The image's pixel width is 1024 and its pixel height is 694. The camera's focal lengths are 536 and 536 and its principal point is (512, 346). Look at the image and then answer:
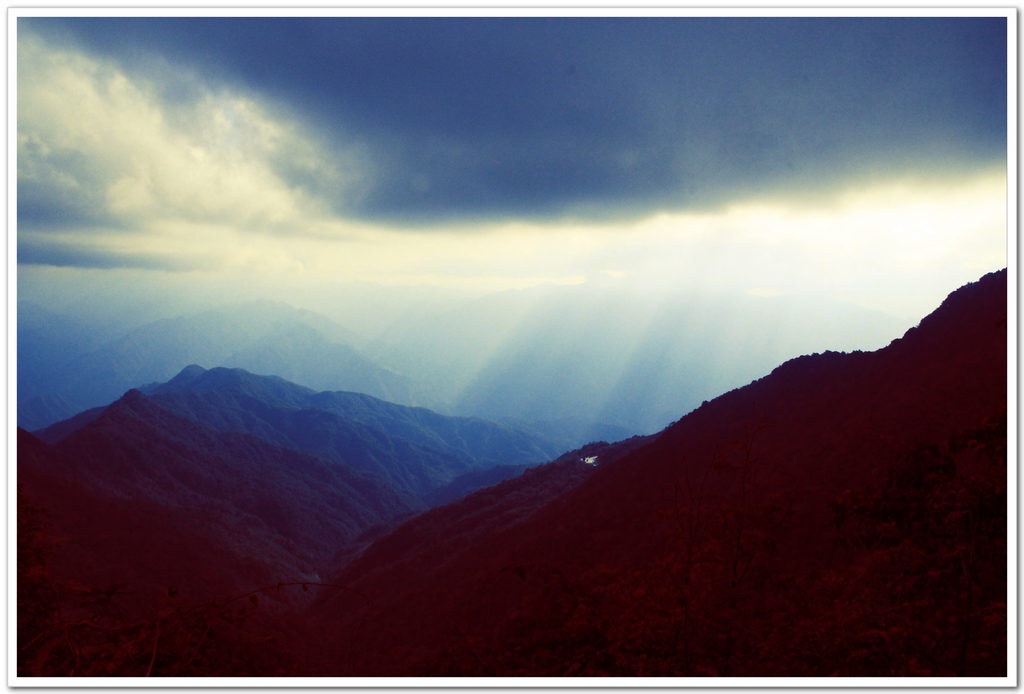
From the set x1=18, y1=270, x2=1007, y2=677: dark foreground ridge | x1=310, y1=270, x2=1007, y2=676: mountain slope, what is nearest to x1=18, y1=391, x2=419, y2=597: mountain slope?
x1=18, y1=270, x2=1007, y2=677: dark foreground ridge

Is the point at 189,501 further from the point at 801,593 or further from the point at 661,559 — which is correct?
the point at 801,593

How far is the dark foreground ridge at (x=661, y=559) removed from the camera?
4828mm

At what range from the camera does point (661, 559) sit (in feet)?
22.7

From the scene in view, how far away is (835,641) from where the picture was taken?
4.93 meters

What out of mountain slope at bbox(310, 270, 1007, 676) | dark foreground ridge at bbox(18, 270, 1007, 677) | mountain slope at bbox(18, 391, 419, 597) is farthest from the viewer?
mountain slope at bbox(18, 391, 419, 597)

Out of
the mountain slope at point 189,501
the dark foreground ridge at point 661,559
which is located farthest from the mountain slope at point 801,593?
the mountain slope at point 189,501

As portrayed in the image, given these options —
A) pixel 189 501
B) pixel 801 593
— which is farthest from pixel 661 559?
pixel 189 501

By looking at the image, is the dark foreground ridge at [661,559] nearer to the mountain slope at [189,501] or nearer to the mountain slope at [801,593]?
the mountain slope at [801,593]

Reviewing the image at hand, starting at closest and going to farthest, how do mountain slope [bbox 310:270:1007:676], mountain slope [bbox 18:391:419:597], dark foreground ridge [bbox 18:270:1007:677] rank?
dark foreground ridge [bbox 18:270:1007:677] → mountain slope [bbox 310:270:1007:676] → mountain slope [bbox 18:391:419:597]

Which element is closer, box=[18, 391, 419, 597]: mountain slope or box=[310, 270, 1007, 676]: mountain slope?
box=[310, 270, 1007, 676]: mountain slope

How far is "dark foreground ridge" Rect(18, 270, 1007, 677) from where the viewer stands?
483 cm

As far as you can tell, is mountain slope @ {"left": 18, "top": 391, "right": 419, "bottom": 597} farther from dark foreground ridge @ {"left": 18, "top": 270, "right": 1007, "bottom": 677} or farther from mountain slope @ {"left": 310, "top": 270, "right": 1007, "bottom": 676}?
mountain slope @ {"left": 310, "top": 270, "right": 1007, "bottom": 676}
